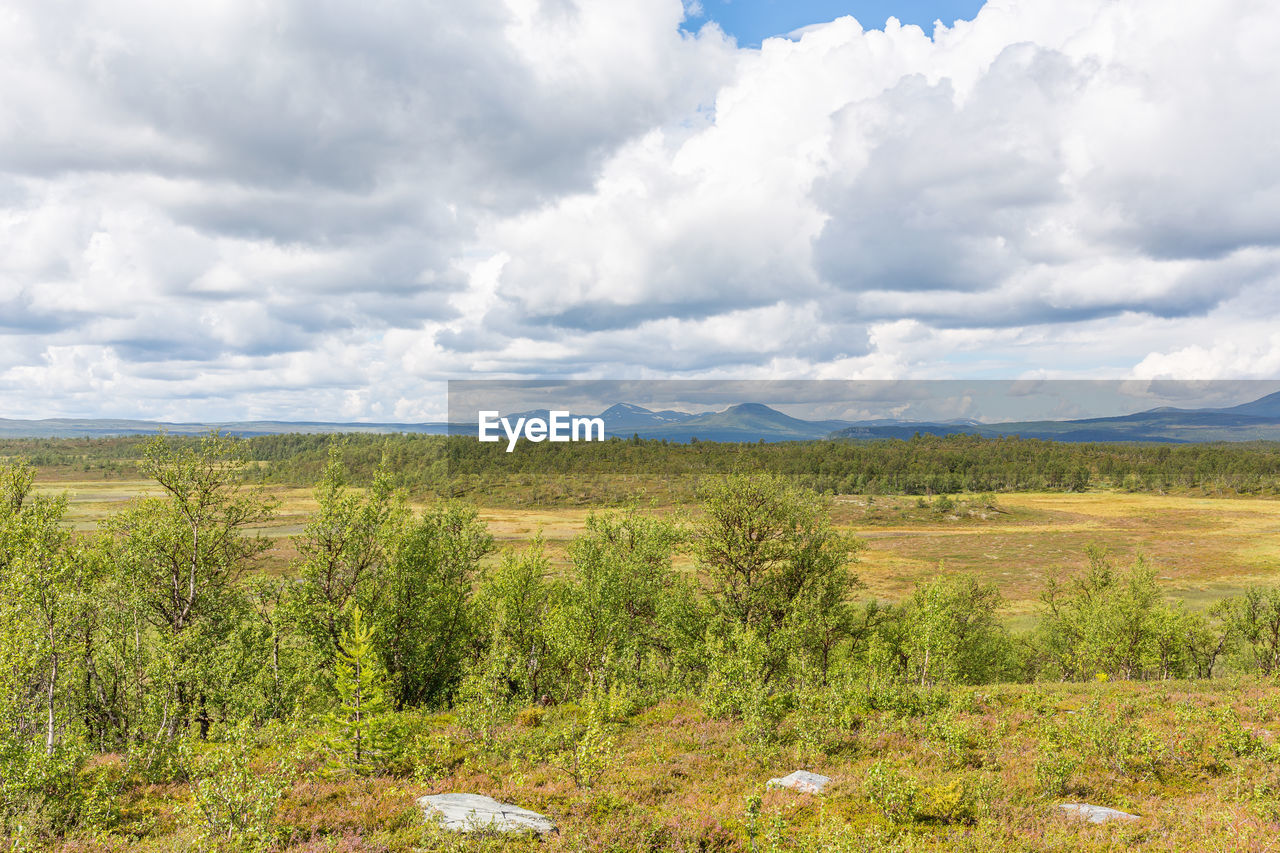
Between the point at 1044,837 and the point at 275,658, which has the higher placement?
the point at 1044,837

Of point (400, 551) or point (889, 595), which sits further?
point (889, 595)

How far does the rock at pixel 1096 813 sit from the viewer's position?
1548cm

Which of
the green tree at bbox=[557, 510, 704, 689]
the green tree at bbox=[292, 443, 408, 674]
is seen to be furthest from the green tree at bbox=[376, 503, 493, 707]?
the green tree at bbox=[557, 510, 704, 689]

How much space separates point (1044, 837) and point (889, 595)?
10316 centimetres

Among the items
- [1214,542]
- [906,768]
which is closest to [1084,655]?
[906,768]

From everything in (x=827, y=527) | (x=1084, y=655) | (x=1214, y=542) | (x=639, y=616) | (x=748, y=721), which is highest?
(x=827, y=527)

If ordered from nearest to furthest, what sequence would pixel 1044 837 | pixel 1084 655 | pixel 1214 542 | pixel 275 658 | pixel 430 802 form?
pixel 1044 837 → pixel 430 802 → pixel 275 658 → pixel 1084 655 → pixel 1214 542

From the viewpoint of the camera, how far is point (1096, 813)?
15867 mm

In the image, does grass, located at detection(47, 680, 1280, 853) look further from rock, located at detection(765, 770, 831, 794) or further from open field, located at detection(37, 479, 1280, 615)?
open field, located at detection(37, 479, 1280, 615)

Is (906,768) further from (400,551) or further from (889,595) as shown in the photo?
(889,595)

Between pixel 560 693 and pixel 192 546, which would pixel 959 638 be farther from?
pixel 192 546

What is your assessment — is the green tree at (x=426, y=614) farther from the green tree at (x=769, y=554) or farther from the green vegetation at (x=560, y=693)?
the green tree at (x=769, y=554)

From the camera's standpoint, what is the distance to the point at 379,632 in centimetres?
3491

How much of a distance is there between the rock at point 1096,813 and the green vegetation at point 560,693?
57 cm
